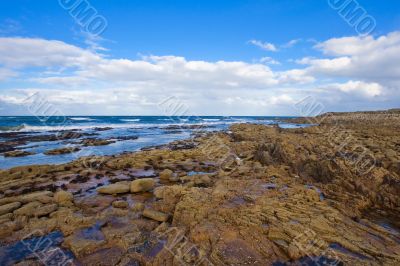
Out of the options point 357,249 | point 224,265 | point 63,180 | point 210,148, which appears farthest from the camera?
point 210,148

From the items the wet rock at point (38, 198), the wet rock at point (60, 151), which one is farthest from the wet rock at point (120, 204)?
the wet rock at point (60, 151)

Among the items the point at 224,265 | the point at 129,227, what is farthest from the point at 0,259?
the point at 224,265

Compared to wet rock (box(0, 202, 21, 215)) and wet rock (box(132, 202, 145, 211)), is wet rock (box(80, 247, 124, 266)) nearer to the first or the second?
wet rock (box(132, 202, 145, 211))

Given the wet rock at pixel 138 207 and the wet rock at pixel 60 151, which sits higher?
the wet rock at pixel 138 207

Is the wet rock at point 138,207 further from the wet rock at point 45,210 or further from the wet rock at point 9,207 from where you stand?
the wet rock at point 9,207

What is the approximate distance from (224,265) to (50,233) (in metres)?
5.68

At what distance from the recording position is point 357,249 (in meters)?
7.21

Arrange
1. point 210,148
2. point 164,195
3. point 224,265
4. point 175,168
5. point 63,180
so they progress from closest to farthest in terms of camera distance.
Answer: point 224,265
point 164,195
point 63,180
point 175,168
point 210,148

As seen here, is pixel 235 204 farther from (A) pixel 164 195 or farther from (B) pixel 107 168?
(B) pixel 107 168

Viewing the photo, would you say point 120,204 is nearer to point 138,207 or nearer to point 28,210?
point 138,207

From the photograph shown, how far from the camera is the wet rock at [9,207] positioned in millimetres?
9894

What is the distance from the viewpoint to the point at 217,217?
343 inches

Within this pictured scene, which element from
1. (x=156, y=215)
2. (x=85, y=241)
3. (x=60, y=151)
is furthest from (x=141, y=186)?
(x=60, y=151)

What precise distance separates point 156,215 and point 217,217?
7.22ft
